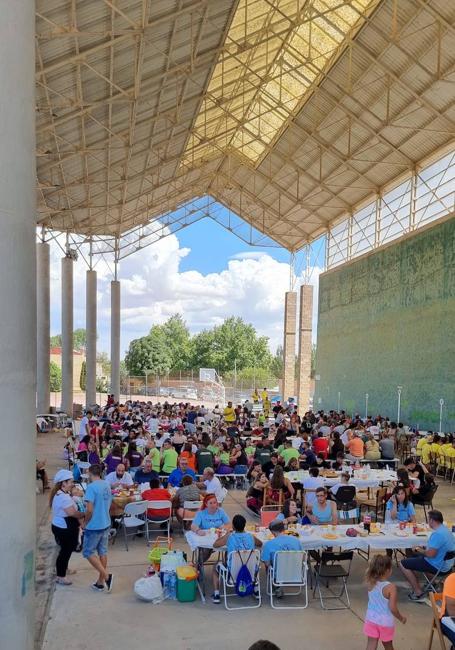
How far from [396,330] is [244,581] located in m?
16.8

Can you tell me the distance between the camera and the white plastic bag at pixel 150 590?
6215mm

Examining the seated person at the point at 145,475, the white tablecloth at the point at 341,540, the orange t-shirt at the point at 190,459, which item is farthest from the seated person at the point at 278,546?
the orange t-shirt at the point at 190,459

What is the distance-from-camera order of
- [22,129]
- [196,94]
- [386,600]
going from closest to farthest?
[22,129], [386,600], [196,94]

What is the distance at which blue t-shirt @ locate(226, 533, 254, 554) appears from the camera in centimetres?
615

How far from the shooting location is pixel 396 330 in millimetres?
21453

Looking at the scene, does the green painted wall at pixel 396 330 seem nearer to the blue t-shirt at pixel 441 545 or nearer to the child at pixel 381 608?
the blue t-shirt at pixel 441 545

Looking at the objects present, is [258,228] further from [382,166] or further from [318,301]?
[382,166]

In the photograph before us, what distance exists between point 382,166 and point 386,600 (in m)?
20.6

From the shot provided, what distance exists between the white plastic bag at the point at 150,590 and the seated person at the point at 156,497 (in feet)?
6.09

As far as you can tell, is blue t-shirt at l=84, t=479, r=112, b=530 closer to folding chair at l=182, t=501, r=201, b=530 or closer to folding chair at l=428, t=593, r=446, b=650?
folding chair at l=182, t=501, r=201, b=530

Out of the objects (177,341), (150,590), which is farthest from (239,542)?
(177,341)

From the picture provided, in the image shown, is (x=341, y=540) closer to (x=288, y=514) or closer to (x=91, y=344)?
(x=288, y=514)

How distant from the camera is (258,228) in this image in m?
34.9

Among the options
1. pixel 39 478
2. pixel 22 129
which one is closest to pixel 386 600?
pixel 22 129
